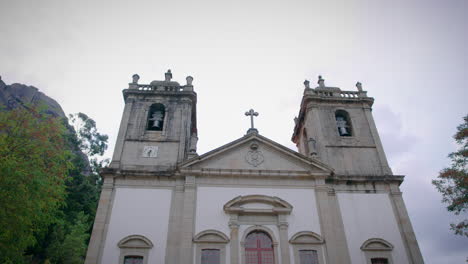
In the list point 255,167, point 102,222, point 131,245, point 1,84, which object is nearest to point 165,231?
point 131,245

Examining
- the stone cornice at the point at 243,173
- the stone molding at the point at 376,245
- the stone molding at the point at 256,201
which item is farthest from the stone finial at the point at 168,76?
the stone molding at the point at 376,245

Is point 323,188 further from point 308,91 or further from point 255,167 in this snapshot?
point 308,91

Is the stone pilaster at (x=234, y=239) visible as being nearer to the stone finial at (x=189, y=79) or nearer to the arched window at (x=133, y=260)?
the arched window at (x=133, y=260)

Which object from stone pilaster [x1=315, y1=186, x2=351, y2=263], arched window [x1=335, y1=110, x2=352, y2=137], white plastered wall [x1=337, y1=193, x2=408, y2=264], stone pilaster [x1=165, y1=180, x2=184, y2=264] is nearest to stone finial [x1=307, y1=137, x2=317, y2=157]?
arched window [x1=335, y1=110, x2=352, y2=137]

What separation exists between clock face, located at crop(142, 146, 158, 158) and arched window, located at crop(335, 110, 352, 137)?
992 centimetres

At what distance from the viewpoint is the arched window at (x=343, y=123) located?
60.3 ft

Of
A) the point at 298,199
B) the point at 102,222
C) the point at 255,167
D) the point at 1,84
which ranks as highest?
the point at 1,84

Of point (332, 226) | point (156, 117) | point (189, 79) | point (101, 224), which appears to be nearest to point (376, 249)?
point (332, 226)

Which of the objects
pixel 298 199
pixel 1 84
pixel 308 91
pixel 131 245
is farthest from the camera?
pixel 1 84

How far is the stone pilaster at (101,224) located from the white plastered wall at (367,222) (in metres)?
10.3

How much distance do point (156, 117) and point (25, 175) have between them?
7.56 m

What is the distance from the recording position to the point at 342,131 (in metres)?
18.3

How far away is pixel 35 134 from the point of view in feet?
44.9

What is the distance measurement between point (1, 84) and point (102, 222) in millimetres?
28372
